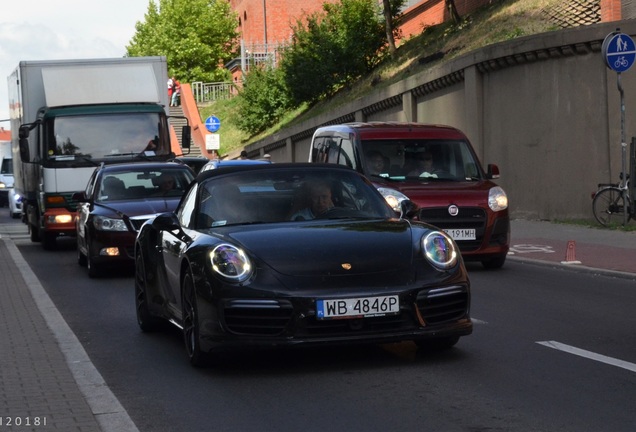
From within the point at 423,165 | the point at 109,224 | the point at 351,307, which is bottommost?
the point at 351,307

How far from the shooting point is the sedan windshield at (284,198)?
940cm

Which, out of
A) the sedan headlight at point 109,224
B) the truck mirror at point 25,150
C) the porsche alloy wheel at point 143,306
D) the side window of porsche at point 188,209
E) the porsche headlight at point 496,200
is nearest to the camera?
the side window of porsche at point 188,209

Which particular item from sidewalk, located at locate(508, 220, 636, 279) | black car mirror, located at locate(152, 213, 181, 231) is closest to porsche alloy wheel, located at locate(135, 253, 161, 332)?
black car mirror, located at locate(152, 213, 181, 231)

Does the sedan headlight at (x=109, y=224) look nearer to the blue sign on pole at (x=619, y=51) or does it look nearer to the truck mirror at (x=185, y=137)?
the truck mirror at (x=185, y=137)

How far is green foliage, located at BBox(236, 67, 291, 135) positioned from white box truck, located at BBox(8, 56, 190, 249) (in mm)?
35459

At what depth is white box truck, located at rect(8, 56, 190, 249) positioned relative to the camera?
74.2 feet

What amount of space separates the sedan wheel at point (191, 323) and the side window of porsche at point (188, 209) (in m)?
0.77

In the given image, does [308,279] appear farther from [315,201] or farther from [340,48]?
[340,48]

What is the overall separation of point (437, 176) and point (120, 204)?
14.4 ft

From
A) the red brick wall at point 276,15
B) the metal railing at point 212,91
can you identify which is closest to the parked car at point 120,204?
the metal railing at point 212,91

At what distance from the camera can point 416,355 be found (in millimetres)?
9008

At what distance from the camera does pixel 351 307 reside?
8141mm

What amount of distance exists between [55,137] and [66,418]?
16220mm

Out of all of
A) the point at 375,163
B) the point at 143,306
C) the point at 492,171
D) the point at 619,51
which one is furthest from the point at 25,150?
the point at 143,306
